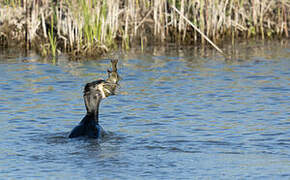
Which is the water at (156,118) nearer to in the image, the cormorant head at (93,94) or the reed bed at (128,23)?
the cormorant head at (93,94)

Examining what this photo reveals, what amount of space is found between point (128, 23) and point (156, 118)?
329 inches

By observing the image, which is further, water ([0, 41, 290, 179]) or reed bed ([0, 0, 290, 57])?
reed bed ([0, 0, 290, 57])

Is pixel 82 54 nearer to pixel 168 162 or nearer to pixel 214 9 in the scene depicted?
pixel 214 9

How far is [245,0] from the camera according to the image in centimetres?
1941

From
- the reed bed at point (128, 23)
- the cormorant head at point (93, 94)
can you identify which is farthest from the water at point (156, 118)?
the reed bed at point (128, 23)

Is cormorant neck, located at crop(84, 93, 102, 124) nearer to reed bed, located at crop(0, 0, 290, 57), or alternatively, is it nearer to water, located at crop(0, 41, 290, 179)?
water, located at crop(0, 41, 290, 179)

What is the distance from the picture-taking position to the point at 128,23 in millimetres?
18734

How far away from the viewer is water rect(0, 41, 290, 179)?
7.89m

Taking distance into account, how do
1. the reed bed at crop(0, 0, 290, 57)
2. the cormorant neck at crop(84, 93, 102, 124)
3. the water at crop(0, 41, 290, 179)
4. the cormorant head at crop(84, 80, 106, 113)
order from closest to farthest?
the water at crop(0, 41, 290, 179), the cormorant head at crop(84, 80, 106, 113), the cormorant neck at crop(84, 93, 102, 124), the reed bed at crop(0, 0, 290, 57)

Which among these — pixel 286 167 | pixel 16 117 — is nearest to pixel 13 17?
pixel 16 117

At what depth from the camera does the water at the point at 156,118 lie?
789 cm

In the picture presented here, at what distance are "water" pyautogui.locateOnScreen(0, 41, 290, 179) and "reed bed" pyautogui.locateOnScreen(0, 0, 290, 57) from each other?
2.62 feet

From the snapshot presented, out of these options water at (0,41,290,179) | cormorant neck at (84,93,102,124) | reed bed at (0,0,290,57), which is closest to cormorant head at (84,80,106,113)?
cormorant neck at (84,93,102,124)

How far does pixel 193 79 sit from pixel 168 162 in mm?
6131
